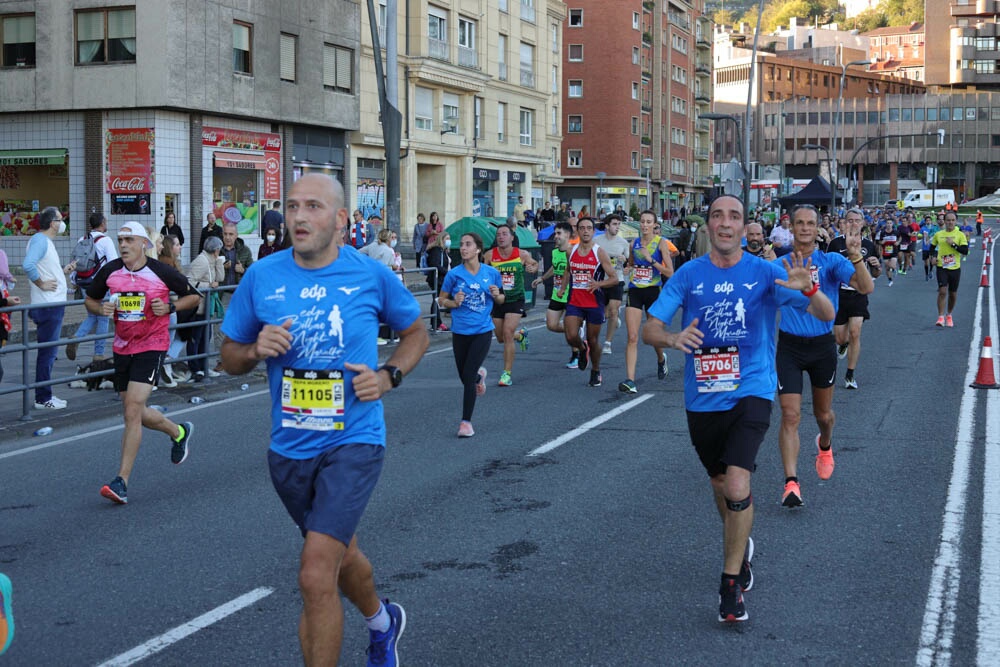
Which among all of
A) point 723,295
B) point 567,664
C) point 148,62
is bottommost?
point 567,664

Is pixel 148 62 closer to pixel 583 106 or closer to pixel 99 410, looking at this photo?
pixel 99 410

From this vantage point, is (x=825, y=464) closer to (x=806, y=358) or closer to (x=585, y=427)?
(x=806, y=358)

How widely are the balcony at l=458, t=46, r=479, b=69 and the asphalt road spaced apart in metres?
36.2

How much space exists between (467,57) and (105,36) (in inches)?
738

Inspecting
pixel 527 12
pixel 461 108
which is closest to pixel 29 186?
pixel 461 108

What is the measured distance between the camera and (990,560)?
6.26 metres

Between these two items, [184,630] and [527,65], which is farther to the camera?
[527,65]

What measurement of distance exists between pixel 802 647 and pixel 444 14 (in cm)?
4205

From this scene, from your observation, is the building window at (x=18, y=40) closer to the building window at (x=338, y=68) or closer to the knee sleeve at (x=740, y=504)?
the building window at (x=338, y=68)

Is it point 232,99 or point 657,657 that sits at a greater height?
point 232,99

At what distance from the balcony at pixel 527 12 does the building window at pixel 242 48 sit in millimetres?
21879

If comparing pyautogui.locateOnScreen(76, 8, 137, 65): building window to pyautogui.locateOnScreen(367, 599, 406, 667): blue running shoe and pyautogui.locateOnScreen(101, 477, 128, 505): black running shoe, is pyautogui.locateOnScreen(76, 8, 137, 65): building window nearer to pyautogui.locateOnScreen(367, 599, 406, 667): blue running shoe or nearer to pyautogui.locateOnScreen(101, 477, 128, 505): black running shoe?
pyautogui.locateOnScreen(101, 477, 128, 505): black running shoe

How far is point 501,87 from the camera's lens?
165ft

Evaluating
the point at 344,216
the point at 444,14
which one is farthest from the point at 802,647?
the point at 444,14
